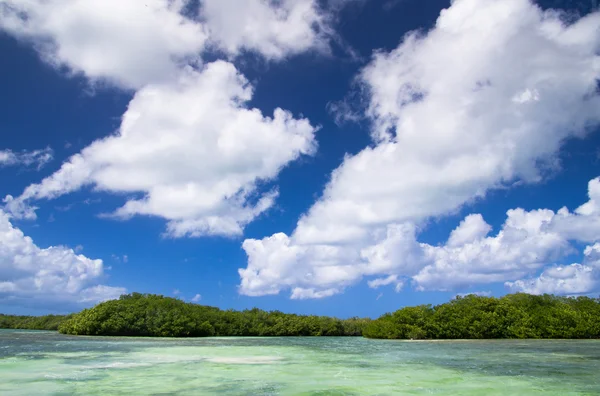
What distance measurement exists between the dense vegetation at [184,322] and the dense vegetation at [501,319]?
27.1 meters

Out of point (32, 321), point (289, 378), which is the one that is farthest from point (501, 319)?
point (32, 321)

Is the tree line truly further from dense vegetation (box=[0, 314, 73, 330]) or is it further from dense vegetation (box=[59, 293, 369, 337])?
dense vegetation (box=[0, 314, 73, 330])

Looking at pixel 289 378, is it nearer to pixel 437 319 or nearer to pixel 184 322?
pixel 437 319

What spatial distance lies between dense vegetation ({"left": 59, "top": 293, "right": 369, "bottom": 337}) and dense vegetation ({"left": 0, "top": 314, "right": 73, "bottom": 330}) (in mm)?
37569

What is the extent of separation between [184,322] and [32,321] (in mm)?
58467

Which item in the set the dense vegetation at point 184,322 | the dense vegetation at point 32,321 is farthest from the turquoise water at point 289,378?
the dense vegetation at point 32,321

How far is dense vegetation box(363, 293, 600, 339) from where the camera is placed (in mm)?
59375

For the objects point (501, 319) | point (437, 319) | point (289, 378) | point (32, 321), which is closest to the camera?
point (289, 378)

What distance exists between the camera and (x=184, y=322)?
70.1m

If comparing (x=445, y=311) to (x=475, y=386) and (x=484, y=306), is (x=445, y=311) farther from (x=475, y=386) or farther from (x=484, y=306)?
(x=475, y=386)

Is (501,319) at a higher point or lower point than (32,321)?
lower

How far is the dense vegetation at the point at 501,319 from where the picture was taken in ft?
195

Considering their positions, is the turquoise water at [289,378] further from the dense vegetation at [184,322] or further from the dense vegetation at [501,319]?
the dense vegetation at [184,322]

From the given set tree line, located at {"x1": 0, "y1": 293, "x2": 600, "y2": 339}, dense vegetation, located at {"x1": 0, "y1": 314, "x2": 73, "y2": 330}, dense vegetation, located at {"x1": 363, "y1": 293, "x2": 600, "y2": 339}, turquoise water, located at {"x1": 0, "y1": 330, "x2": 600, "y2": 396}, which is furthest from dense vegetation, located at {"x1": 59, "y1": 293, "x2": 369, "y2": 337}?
turquoise water, located at {"x1": 0, "y1": 330, "x2": 600, "y2": 396}
